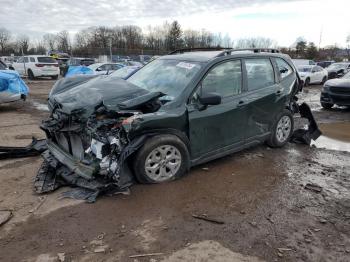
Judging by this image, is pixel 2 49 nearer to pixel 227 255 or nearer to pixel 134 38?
pixel 134 38

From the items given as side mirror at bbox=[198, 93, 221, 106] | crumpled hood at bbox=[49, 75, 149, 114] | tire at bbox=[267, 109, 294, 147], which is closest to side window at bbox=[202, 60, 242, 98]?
side mirror at bbox=[198, 93, 221, 106]

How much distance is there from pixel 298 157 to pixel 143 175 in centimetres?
314

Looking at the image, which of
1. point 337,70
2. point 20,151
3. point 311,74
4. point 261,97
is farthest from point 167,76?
point 337,70

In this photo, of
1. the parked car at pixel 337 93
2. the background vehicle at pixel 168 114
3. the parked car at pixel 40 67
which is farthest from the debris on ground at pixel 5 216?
the parked car at pixel 40 67

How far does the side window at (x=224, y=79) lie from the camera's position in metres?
5.03

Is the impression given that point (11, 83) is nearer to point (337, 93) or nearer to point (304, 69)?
point (337, 93)

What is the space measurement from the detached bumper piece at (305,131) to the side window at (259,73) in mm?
1307

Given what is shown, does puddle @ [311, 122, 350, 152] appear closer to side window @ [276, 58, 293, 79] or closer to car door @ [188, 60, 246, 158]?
side window @ [276, 58, 293, 79]

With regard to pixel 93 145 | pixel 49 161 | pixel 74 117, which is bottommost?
pixel 49 161

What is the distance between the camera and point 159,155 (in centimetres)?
452

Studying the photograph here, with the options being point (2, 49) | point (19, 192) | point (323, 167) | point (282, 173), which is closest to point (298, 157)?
point (323, 167)

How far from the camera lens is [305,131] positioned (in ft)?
23.5

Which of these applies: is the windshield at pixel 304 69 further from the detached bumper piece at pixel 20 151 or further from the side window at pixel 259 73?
the detached bumper piece at pixel 20 151

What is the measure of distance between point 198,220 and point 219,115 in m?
1.80
